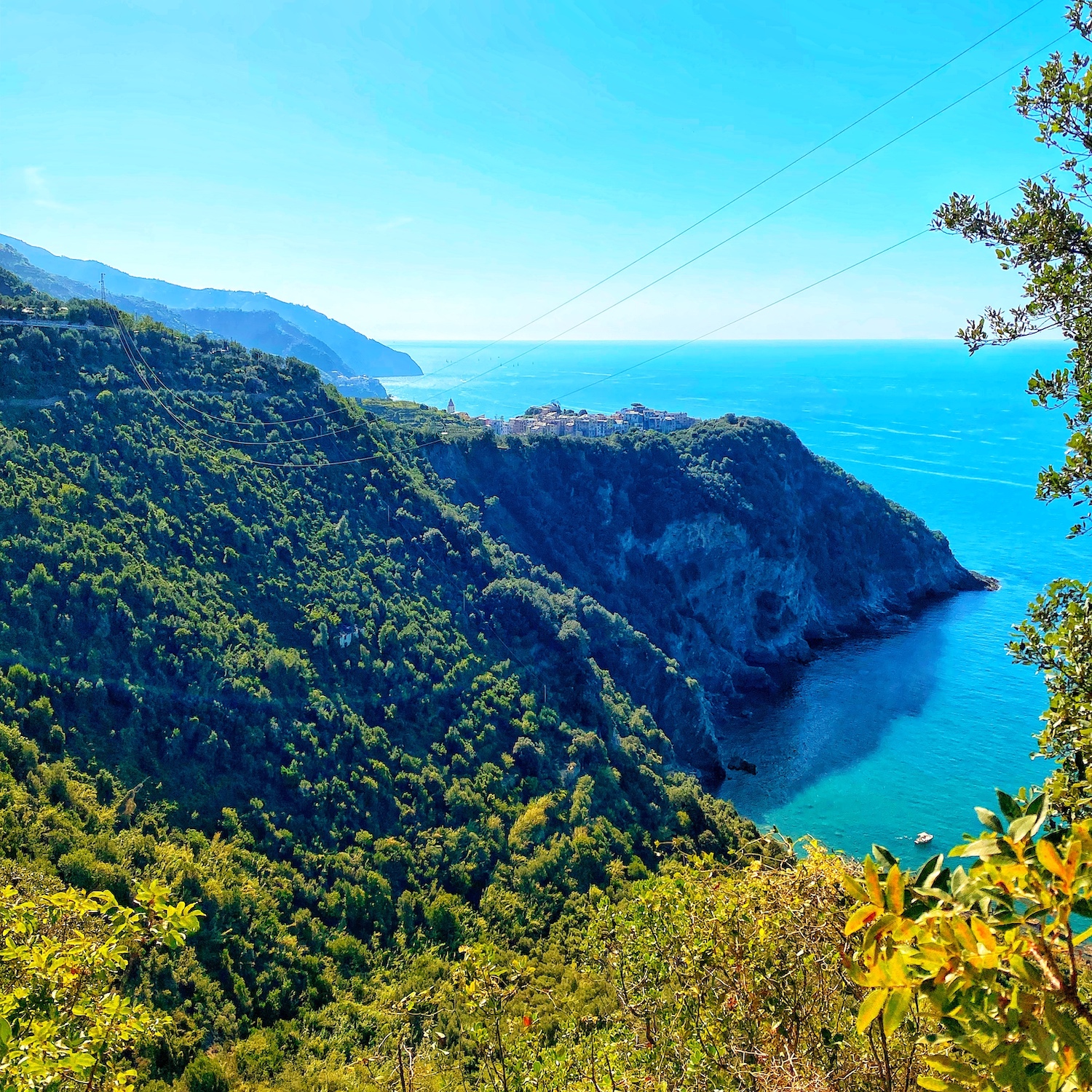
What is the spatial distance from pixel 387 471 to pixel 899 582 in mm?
50593

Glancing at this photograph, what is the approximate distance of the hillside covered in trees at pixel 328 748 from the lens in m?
8.46

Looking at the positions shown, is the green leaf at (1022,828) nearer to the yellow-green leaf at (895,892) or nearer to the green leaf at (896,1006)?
the yellow-green leaf at (895,892)

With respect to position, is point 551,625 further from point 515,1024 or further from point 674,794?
point 515,1024

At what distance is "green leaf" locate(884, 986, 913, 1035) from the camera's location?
1419mm

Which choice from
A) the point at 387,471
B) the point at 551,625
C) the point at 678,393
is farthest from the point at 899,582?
the point at 678,393

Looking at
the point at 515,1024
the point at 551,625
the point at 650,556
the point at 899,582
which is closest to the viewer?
the point at 515,1024

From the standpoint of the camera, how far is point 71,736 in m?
18.9

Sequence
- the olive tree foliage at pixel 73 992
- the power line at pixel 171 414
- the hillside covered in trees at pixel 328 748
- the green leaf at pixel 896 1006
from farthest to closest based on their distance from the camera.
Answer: the power line at pixel 171 414
the hillside covered in trees at pixel 328 748
the olive tree foliage at pixel 73 992
the green leaf at pixel 896 1006

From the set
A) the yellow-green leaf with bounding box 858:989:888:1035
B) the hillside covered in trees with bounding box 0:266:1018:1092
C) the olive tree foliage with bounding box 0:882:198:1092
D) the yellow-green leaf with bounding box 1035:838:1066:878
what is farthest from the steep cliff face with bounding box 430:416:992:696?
the yellow-green leaf with bounding box 1035:838:1066:878

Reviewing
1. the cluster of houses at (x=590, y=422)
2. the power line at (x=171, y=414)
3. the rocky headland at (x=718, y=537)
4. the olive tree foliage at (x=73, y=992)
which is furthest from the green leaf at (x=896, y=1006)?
the cluster of houses at (x=590, y=422)

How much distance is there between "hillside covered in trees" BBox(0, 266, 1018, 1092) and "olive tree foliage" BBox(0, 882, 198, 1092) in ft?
6.32

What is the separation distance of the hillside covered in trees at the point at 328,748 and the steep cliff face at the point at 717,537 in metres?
8.24

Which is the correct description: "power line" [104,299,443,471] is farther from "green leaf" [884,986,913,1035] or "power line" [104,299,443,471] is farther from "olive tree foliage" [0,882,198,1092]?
"green leaf" [884,986,913,1035]

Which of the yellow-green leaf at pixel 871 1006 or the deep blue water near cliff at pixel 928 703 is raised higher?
the yellow-green leaf at pixel 871 1006
